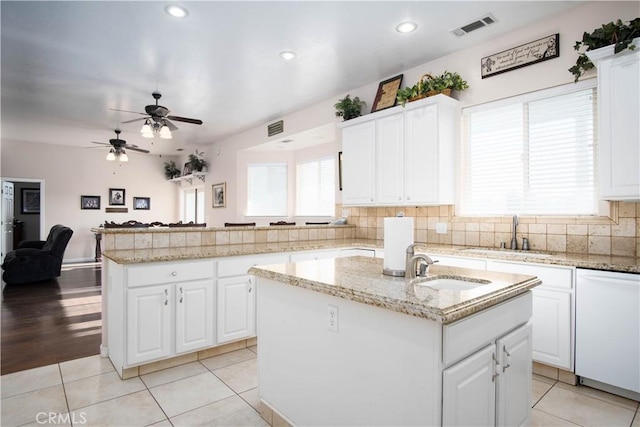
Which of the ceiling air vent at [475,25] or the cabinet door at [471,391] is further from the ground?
the ceiling air vent at [475,25]

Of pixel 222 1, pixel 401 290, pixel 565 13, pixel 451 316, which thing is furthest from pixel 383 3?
pixel 451 316

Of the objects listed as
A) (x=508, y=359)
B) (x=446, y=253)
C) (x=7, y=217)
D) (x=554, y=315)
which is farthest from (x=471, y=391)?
(x=7, y=217)

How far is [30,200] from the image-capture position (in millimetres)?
8836

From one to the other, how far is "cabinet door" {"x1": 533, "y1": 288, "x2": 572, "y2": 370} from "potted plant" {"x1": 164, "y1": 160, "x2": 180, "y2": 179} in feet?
30.6

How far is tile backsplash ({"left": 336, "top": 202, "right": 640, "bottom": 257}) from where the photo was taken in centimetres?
264

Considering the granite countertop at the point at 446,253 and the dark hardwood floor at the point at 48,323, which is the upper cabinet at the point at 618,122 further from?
the dark hardwood floor at the point at 48,323

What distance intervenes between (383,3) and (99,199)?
8744 mm

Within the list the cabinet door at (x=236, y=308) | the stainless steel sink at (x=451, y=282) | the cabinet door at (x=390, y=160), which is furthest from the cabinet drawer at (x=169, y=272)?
the cabinet door at (x=390, y=160)

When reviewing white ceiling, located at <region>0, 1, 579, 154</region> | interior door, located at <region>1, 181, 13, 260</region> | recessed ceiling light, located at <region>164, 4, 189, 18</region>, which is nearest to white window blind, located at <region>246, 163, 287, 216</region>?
white ceiling, located at <region>0, 1, 579, 154</region>

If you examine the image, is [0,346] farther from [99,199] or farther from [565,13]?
[99,199]

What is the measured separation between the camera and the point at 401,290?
4.74 feet

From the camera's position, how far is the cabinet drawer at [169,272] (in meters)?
2.57

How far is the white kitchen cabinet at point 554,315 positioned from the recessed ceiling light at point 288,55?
9.56 ft

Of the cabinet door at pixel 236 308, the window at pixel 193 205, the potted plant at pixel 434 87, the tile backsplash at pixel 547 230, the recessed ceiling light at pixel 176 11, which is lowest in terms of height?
the cabinet door at pixel 236 308
